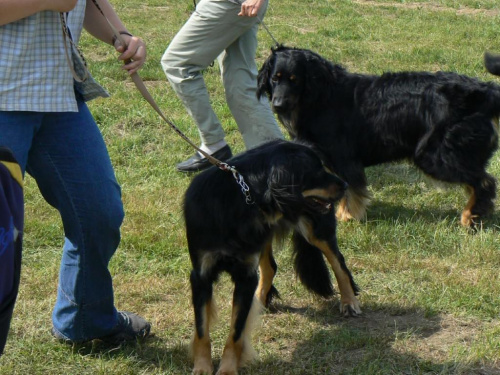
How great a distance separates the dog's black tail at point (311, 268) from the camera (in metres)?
3.88

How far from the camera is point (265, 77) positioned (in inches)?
213

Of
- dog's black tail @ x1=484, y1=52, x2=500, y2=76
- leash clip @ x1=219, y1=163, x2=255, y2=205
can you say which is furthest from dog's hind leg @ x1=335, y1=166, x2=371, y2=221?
leash clip @ x1=219, y1=163, x2=255, y2=205

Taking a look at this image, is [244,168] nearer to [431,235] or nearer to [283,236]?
[283,236]

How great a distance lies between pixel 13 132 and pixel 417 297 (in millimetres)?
2369

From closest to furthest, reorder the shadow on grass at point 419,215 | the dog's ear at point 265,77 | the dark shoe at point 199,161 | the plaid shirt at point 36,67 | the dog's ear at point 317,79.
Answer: the plaid shirt at point 36,67
the shadow on grass at point 419,215
the dog's ear at point 317,79
the dog's ear at point 265,77
the dark shoe at point 199,161

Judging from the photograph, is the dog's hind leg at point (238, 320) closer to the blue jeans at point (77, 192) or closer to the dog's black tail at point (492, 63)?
the blue jeans at point (77, 192)

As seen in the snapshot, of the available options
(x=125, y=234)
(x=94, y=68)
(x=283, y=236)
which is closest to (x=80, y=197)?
(x=283, y=236)

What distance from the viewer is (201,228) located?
10.6 feet

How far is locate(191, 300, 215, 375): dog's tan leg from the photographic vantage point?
331 cm

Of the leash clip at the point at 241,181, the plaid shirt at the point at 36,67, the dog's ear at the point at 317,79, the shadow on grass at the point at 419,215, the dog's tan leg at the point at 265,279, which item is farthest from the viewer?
the dog's ear at the point at 317,79

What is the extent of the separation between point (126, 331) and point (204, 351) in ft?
1.44

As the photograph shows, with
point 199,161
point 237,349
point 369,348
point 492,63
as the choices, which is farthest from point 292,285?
point 492,63

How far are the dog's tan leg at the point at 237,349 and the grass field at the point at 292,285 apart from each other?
7cm

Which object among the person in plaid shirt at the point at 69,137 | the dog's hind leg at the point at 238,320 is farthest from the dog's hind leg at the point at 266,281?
the person in plaid shirt at the point at 69,137
